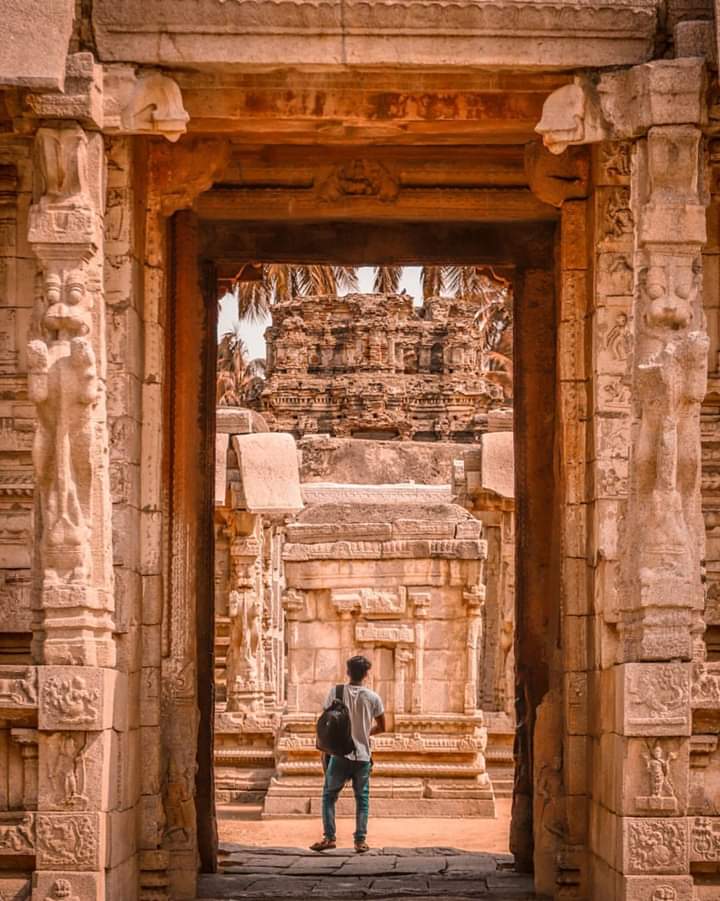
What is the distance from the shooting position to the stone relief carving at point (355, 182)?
1096 centimetres

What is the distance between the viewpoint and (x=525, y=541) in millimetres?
11328

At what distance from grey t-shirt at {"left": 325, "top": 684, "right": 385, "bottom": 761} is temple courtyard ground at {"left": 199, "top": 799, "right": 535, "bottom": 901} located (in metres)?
0.73

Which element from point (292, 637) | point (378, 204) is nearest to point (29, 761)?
point (378, 204)

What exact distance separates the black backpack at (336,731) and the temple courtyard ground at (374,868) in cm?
75

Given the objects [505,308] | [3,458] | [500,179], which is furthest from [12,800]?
[505,308]

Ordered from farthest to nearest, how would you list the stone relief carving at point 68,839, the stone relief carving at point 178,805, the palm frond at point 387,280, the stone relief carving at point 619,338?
the palm frond at point 387,280
the stone relief carving at point 178,805
the stone relief carving at point 619,338
the stone relief carving at point 68,839

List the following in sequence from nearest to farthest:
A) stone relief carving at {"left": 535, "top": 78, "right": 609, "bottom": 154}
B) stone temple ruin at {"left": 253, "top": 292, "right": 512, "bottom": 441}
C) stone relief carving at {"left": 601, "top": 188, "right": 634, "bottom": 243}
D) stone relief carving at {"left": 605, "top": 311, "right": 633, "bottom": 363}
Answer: stone relief carving at {"left": 535, "top": 78, "right": 609, "bottom": 154} < stone relief carving at {"left": 605, "top": 311, "right": 633, "bottom": 363} < stone relief carving at {"left": 601, "top": 188, "right": 634, "bottom": 243} < stone temple ruin at {"left": 253, "top": 292, "right": 512, "bottom": 441}

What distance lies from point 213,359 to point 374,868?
3448mm

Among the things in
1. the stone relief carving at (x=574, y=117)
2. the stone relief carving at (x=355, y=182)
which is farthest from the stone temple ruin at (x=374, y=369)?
the stone relief carving at (x=574, y=117)

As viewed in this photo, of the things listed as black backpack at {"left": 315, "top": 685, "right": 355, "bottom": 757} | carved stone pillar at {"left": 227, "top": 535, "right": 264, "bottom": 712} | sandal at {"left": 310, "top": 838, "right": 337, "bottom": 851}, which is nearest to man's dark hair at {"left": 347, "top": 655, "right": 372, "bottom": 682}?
black backpack at {"left": 315, "top": 685, "right": 355, "bottom": 757}

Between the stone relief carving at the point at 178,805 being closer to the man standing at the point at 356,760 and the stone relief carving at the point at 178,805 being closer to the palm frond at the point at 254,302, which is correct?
the man standing at the point at 356,760

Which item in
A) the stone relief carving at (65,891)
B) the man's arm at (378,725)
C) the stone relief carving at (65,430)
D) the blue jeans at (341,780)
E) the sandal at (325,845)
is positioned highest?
the stone relief carving at (65,430)

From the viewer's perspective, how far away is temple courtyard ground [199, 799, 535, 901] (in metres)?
10.1

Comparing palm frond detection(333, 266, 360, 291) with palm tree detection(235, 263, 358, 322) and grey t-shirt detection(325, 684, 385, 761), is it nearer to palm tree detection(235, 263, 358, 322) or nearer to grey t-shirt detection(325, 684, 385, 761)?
palm tree detection(235, 263, 358, 322)
